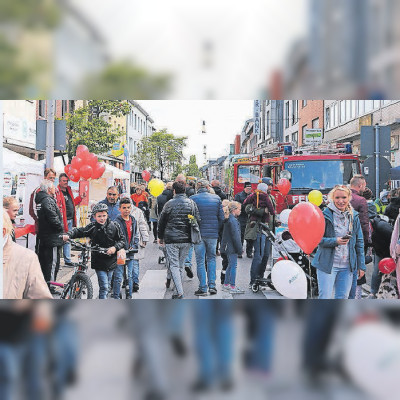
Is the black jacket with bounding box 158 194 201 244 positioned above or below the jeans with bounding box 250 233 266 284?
above

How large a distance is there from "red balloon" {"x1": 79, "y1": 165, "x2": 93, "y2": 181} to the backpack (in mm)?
7271

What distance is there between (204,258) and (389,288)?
300 cm

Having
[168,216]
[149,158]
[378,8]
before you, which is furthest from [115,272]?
[149,158]

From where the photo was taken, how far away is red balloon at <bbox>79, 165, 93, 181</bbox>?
11.9m

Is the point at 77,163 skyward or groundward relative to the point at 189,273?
skyward

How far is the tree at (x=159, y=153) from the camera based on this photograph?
51719 millimetres

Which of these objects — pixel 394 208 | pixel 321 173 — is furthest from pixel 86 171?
pixel 394 208

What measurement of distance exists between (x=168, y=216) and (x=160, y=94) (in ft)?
15.0

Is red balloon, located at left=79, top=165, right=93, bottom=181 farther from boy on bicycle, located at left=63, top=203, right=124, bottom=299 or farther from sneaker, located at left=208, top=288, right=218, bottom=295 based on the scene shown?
boy on bicycle, located at left=63, top=203, right=124, bottom=299

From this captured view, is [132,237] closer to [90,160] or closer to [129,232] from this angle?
[129,232]

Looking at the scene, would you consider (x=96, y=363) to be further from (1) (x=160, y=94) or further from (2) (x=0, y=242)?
(1) (x=160, y=94)

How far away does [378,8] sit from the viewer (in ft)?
10.7

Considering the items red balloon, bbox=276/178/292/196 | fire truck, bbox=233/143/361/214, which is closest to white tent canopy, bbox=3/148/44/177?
red balloon, bbox=276/178/292/196

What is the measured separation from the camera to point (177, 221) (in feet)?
26.7
